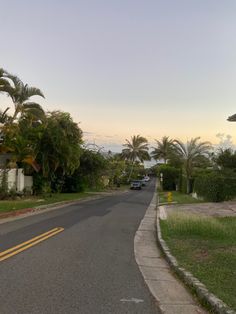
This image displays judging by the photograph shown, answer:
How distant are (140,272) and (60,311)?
3.43m

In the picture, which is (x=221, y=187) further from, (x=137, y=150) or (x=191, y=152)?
(x=137, y=150)

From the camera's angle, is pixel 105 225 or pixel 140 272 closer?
pixel 140 272

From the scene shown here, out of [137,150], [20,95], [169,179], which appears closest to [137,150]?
[137,150]

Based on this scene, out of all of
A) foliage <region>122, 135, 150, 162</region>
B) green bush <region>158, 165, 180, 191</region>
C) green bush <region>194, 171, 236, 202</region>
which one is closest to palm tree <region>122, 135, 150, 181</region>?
foliage <region>122, 135, 150, 162</region>

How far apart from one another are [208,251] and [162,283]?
2.96 metres

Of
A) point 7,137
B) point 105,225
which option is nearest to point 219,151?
point 7,137

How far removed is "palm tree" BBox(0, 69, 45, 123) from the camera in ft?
109

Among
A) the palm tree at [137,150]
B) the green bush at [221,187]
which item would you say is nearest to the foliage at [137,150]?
the palm tree at [137,150]

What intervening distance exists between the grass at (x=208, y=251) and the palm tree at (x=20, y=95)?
20.0 meters

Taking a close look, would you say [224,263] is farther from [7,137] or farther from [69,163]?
[69,163]

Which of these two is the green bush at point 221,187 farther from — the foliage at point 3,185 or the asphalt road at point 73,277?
the asphalt road at point 73,277

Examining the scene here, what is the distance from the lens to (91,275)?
874 cm

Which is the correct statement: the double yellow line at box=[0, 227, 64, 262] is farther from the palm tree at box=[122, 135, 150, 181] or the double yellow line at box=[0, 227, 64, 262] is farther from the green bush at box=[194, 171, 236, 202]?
the palm tree at box=[122, 135, 150, 181]

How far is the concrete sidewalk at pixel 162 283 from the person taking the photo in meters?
6.84
